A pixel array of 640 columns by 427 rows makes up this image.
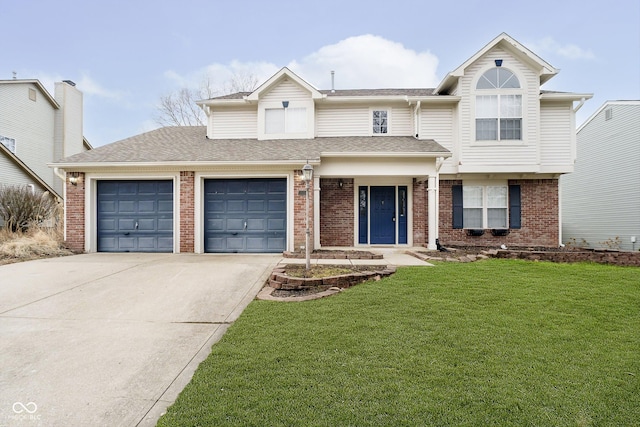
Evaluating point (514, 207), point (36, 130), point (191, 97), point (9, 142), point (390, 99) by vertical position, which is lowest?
point (514, 207)

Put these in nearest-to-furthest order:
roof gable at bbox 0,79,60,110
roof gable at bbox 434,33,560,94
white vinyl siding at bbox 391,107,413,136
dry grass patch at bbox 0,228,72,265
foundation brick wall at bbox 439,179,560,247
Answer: dry grass patch at bbox 0,228,72,265 < roof gable at bbox 434,33,560,94 < foundation brick wall at bbox 439,179,560,247 < white vinyl siding at bbox 391,107,413,136 < roof gable at bbox 0,79,60,110

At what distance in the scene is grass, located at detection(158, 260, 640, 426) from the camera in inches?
88.5

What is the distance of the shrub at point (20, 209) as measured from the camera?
1098 cm

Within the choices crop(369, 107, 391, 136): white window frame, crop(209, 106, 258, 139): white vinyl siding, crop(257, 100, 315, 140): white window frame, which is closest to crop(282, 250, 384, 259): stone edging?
crop(257, 100, 315, 140): white window frame

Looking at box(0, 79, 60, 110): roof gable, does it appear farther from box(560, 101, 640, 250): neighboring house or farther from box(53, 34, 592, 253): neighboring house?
box(560, 101, 640, 250): neighboring house

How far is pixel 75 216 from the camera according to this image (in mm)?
9938

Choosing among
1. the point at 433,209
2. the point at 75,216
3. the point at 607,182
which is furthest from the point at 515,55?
the point at 75,216

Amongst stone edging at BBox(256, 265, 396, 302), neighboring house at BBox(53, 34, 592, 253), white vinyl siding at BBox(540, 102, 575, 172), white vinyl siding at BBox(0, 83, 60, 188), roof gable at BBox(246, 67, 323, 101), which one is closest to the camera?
stone edging at BBox(256, 265, 396, 302)

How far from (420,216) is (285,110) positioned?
628 centimetres

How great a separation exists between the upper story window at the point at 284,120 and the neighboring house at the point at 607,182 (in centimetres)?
1335

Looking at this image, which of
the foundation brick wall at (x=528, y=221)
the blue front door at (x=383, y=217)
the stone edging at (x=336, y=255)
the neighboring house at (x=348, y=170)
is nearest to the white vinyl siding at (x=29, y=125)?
the neighboring house at (x=348, y=170)

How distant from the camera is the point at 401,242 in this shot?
39.7ft

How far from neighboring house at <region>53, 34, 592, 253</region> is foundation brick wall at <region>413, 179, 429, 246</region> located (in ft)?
0.12

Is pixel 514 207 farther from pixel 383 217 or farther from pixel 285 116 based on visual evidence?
pixel 285 116
